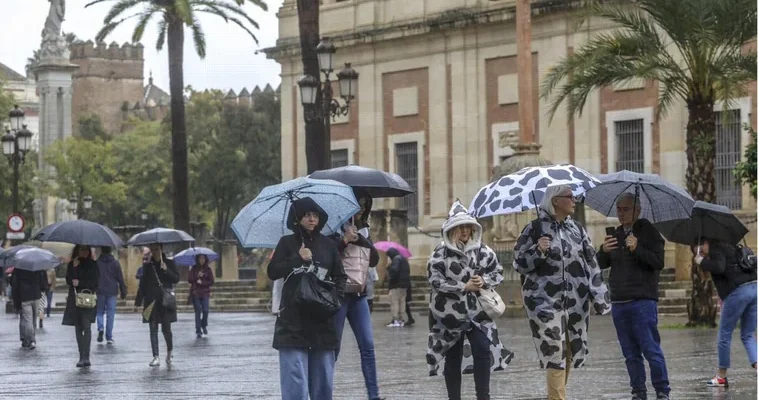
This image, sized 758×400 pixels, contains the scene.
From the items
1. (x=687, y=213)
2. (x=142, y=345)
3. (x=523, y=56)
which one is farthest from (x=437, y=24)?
(x=687, y=213)

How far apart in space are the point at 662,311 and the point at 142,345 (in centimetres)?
1124

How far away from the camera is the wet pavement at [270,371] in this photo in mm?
15891

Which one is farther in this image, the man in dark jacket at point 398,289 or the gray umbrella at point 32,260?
the man in dark jacket at point 398,289

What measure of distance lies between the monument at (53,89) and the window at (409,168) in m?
47.0

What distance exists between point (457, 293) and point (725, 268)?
3557 mm

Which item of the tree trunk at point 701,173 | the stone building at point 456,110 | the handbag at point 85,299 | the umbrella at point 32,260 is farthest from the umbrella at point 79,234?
the stone building at point 456,110

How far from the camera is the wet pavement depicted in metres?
15.9

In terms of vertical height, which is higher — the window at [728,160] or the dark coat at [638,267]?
the window at [728,160]

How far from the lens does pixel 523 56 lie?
35094 mm

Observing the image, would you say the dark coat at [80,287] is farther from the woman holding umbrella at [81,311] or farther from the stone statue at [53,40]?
the stone statue at [53,40]

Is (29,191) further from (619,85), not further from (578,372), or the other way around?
(578,372)

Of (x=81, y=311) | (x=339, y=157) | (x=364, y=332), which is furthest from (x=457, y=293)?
(x=339, y=157)

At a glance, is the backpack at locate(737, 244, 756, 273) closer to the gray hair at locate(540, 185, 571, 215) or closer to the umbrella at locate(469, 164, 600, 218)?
the umbrella at locate(469, 164, 600, 218)

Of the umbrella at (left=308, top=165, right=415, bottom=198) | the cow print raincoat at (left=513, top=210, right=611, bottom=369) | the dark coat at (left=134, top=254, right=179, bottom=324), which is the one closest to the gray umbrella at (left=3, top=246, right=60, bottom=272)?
the dark coat at (left=134, top=254, right=179, bottom=324)
